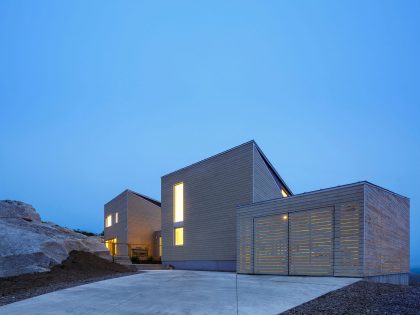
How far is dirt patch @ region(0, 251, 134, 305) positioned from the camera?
33.1 feet

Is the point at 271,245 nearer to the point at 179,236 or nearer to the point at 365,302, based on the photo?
the point at 365,302

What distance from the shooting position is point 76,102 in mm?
147250

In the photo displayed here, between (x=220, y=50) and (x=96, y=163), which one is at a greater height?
(x=220, y=50)

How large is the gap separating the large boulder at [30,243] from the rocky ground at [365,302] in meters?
9.49

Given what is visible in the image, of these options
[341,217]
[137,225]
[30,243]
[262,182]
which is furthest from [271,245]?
[137,225]

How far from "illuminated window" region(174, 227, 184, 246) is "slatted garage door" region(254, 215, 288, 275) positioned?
26.6ft

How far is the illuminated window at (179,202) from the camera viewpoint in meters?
22.9

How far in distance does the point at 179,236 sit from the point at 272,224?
9486mm

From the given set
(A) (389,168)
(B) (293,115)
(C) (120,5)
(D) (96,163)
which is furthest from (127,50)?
(A) (389,168)

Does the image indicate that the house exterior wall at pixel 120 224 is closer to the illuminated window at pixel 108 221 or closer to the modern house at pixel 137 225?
the modern house at pixel 137 225

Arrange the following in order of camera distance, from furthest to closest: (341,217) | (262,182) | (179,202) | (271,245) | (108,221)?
(108,221) → (179,202) → (262,182) → (271,245) → (341,217)

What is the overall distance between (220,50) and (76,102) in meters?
58.1

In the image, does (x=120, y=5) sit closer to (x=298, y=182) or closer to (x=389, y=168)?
(x=298, y=182)

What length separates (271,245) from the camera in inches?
573
